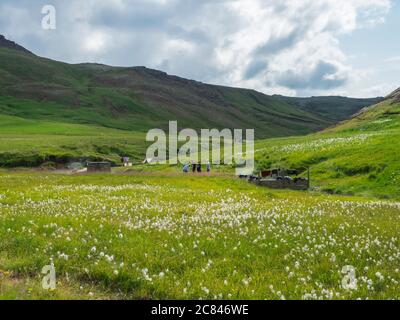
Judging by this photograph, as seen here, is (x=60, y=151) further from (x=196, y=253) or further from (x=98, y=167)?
(x=196, y=253)

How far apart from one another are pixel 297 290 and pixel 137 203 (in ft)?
45.3

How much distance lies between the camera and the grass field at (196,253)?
9672 millimetres

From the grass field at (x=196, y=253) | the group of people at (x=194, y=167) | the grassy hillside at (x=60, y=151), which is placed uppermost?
the grassy hillside at (x=60, y=151)

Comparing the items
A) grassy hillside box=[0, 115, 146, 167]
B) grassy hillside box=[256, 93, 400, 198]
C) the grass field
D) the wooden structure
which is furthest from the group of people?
the grass field

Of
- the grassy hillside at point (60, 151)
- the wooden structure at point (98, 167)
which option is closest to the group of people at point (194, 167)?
the wooden structure at point (98, 167)

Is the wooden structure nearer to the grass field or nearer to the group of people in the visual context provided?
the group of people

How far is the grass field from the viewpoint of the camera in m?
9.67

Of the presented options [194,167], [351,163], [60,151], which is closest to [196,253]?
[351,163]

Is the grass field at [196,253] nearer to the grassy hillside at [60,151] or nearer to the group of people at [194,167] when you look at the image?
the group of people at [194,167]

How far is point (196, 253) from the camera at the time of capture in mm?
12273

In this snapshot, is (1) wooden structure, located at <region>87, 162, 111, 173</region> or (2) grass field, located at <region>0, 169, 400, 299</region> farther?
(1) wooden structure, located at <region>87, 162, 111, 173</region>

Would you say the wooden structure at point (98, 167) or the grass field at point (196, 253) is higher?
the wooden structure at point (98, 167)

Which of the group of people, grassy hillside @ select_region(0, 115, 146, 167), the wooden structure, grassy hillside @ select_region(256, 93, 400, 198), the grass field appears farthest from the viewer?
grassy hillside @ select_region(0, 115, 146, 167)

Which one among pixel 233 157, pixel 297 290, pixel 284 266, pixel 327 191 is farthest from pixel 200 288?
pixel 233 157
